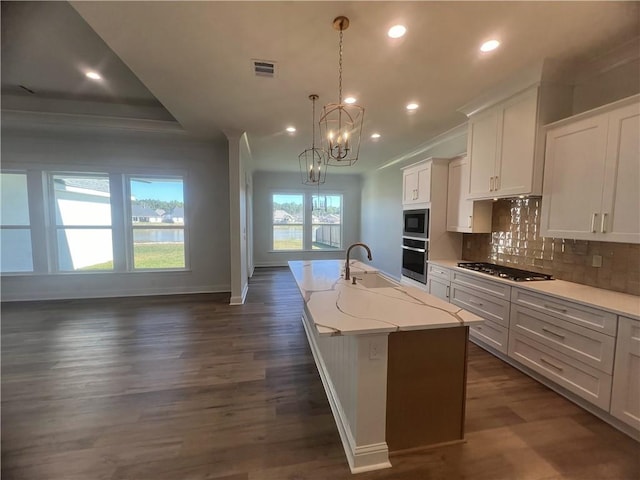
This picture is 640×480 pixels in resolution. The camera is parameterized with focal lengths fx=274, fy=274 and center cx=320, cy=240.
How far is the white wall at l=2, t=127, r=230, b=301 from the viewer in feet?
15.0

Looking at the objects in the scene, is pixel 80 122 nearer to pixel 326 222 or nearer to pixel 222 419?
pixel 222 419

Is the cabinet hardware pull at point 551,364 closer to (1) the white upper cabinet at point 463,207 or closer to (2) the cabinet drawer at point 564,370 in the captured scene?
(2) the cabinet drawer at point 564,370

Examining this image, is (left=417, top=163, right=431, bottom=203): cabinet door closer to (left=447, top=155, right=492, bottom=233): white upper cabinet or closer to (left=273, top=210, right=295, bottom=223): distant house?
(left=447, top=155, right=492, bottom=233): white upper cabinet

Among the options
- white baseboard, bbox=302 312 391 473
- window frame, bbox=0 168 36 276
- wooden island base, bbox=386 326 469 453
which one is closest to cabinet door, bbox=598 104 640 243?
wooden island base, bbox=386 326 469 453

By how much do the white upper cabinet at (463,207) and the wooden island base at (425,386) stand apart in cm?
221

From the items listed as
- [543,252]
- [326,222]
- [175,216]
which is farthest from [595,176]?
[326,222]

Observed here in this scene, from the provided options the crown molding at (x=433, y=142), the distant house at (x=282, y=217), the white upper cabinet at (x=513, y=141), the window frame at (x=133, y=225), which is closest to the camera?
the white upper cabinet at (x=513, y=141)

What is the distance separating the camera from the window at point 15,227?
4.55 metres

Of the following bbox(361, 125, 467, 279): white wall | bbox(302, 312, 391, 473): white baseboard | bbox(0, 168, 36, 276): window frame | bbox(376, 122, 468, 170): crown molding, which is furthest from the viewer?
bbox(361, 125, 467, 279): white wall

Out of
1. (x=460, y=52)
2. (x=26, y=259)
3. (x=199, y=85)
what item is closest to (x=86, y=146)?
(x=26, y=259)

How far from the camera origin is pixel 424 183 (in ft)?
13.2

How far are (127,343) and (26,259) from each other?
3.35 metres

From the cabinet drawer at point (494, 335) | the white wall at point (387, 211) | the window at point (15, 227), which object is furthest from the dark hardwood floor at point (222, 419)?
the white wall at point (387, 211)

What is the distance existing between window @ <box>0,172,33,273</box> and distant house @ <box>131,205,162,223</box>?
1579 mm
